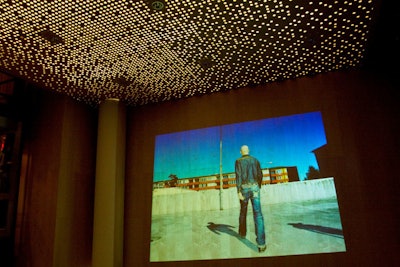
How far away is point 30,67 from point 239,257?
3.89 m

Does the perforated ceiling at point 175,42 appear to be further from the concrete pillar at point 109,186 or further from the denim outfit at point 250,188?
the denim outfit at point 250,188

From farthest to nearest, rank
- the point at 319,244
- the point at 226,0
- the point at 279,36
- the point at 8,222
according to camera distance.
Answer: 1. the point at 8,222
2. the point at 319,244
3. the point at 279,36
4. the point at 226,0

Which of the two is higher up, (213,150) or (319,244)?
(213,150)

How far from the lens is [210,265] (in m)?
4.70

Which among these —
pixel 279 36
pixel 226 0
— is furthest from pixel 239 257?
pixel 226 0

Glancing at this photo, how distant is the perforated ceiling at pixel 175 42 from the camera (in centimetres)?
344

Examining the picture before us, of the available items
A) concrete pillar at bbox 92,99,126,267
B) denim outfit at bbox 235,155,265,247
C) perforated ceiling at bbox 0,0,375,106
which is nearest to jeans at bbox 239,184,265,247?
denim outfit at bbox 235,155,265,247

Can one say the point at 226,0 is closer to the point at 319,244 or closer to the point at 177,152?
the point at 177,152

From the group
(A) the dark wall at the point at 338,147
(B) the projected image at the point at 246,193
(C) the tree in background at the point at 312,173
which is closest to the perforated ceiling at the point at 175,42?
(A) the dark wall at the point at 338,147

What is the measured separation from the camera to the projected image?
4.39 meters

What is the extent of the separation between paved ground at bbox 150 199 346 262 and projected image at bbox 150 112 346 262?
0.01 m

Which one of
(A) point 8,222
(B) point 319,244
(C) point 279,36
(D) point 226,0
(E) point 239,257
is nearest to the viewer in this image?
(D) point 226,0

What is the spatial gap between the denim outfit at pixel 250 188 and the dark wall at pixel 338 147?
1.33 ft

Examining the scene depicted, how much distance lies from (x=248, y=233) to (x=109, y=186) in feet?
7.50
